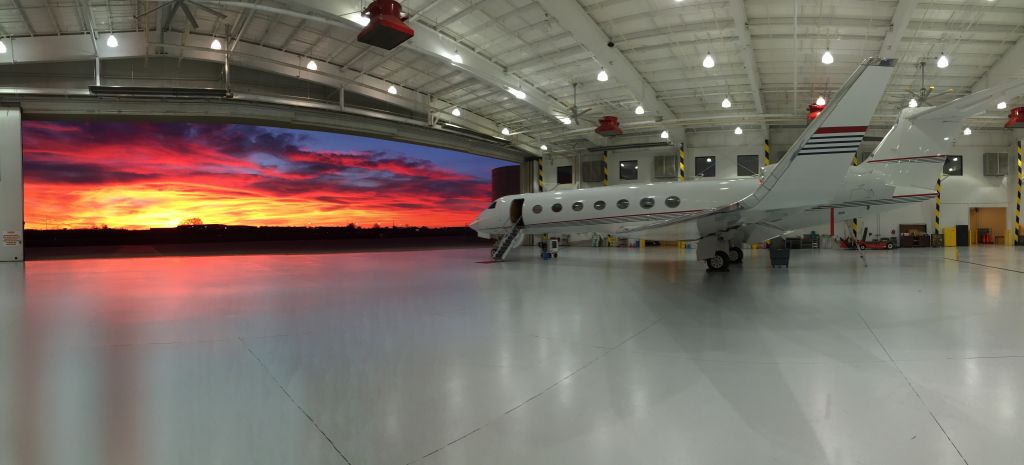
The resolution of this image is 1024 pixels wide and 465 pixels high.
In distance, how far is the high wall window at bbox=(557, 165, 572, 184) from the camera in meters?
28.5

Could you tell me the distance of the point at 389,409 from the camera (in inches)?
121

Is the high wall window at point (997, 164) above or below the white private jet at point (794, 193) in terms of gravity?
above

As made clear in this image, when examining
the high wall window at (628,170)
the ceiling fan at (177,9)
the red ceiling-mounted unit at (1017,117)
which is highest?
the ceiling fan at (177,9)

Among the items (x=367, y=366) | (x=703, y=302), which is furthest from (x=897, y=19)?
(x=367, y=366)

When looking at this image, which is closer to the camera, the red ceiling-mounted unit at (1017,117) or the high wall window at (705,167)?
the red ceiling-mounted unit at (1017,117)

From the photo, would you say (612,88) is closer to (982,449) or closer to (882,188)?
(882,188)

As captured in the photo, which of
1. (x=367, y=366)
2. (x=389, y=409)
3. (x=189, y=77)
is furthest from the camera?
(x=189, y=77)

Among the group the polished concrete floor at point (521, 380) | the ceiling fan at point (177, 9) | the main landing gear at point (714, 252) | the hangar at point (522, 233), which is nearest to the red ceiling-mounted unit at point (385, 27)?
the hangar at point (522, 233)

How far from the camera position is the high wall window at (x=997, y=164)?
22.2 meters

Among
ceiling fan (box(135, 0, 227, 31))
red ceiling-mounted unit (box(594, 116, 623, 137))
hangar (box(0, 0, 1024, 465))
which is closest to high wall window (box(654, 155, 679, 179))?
hangar (box(0, 0, 1024, 465))

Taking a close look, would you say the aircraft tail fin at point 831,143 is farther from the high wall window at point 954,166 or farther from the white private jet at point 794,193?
the high wall window at point 954,166

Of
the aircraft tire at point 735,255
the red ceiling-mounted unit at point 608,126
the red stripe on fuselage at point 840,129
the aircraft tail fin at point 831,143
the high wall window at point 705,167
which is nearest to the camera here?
the aircraft tail fin at point 831,143

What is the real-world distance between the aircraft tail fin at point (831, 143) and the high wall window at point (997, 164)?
25.5 m

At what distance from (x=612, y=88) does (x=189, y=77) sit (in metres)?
17.9
